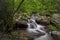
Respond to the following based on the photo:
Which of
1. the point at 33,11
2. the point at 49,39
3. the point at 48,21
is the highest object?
the point at 33,11

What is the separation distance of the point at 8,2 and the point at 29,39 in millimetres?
2293

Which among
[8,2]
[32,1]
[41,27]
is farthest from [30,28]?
[32,1]

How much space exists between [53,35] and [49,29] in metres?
1.57

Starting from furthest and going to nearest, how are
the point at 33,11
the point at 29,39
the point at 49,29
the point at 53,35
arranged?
the point at 33,11, the point at 49,29, the point at 53,35, the point at 29,39

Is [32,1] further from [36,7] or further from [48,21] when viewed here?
[48,21]

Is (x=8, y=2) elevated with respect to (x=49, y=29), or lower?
elevated

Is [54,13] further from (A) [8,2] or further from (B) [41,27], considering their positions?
(A) [8,2]

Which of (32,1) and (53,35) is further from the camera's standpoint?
(32,1)

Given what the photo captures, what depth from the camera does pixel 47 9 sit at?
14.7 meters

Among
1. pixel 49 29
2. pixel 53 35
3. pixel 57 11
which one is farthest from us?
pixel 57 11

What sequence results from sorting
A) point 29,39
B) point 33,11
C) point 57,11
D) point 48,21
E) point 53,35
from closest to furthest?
point 29,39 < point 53,35 < point 48,21 < point 33,11 < point 57,11

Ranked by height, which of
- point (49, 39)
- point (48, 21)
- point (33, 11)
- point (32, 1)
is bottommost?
point (49, 39)

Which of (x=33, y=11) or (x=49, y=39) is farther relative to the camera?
(x=33, y=11)

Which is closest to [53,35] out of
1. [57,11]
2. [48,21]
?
[48,21]
